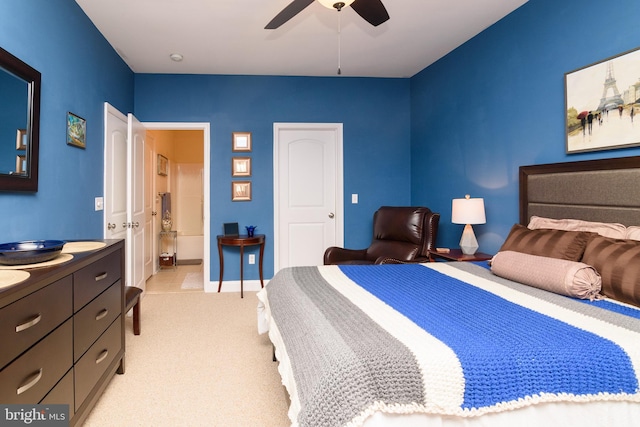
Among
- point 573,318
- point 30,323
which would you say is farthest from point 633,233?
point 30,323

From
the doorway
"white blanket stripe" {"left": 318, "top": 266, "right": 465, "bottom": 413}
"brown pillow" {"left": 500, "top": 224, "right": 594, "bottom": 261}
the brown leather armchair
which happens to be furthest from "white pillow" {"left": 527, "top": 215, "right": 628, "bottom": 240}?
the doorway

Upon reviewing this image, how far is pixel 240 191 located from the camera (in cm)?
459

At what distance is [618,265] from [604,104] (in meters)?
1.09

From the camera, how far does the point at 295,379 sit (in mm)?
1318

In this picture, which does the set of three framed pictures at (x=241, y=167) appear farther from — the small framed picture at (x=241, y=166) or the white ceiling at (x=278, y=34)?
the white ceiling at (x=278, y=34)

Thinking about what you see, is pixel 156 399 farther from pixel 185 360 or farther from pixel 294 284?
pixel 294 284

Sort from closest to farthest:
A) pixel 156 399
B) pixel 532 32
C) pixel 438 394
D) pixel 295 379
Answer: pixel 438 394 < pixel 295 379 < pixel 156 399 < pixel 532 32

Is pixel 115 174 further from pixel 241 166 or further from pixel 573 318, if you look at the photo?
pixel 573 318

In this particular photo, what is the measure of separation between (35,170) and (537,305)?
9.08 feet

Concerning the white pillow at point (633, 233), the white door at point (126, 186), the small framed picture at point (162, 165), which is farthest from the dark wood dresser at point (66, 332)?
the small framed picture at point (162, 165)

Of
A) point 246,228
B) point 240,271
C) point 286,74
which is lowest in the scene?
point 240,271

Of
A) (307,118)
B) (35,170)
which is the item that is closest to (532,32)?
(307,118)

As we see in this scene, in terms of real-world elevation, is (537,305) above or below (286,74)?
below

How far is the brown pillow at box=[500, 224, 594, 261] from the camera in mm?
2062
